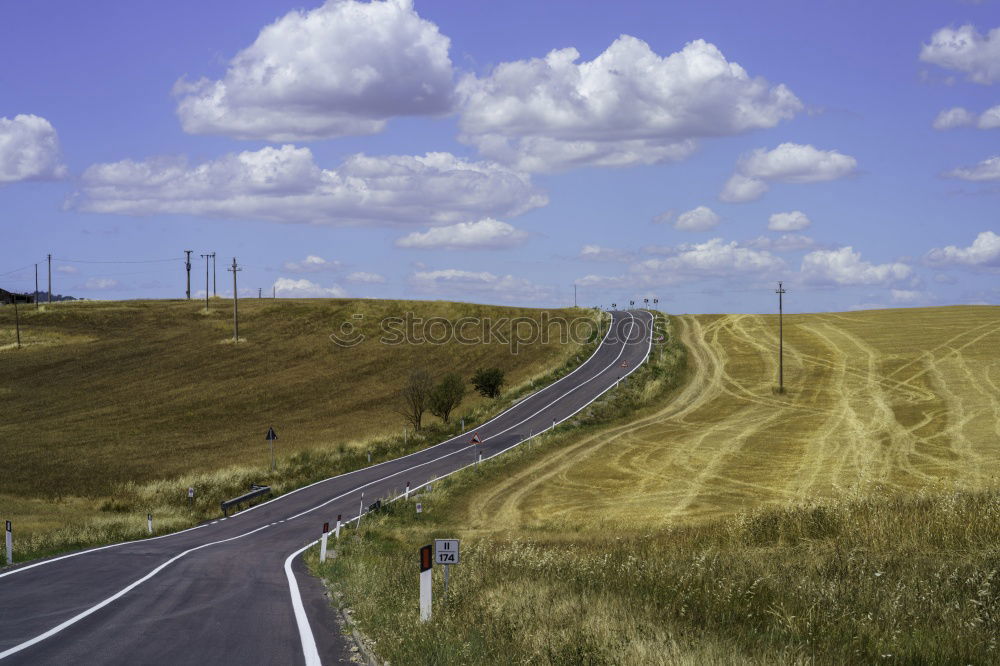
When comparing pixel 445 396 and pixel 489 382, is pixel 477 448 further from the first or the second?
pixel 489 382

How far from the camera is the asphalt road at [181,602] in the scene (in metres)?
9.89

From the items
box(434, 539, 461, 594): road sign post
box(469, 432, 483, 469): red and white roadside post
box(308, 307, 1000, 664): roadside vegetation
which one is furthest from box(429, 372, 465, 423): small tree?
box(434, 539, 461, 594): road sign post

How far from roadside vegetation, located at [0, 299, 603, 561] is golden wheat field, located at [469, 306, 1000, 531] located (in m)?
12.6

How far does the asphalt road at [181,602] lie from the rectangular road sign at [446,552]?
4.87 feet

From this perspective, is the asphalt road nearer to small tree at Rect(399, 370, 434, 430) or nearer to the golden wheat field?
the golden wheat field

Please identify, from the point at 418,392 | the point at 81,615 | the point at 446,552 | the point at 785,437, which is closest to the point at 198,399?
the point at 418,392

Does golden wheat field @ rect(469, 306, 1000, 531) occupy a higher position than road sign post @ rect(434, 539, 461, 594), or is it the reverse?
road sign post @ rect(434, 539, 461, 594)

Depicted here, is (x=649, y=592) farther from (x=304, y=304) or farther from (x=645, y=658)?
(x=304, y=304)

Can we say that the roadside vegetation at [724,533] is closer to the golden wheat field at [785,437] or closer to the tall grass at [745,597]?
the tall grass at [745,597]

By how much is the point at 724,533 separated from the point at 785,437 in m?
35.8

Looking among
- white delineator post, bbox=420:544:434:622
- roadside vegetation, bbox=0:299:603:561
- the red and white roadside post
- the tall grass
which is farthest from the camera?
the red and white roadside post

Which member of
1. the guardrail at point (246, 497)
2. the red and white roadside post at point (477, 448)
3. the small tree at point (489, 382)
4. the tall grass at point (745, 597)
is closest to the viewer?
the tall grass at point (745, 597)

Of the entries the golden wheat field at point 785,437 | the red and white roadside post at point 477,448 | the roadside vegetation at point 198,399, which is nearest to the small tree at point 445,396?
the roadside vegetation at point 198,399

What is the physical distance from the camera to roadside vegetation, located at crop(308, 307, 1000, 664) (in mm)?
8148
